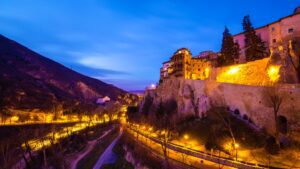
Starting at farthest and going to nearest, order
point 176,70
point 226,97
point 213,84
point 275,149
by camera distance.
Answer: point 176,70 < point 213,84 < point 226,97 < point 275,149

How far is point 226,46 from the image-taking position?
173ft

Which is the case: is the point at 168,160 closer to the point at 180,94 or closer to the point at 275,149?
the point at 275,149

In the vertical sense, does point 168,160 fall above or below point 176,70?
below

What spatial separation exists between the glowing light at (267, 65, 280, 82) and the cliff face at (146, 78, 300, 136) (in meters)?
4.32

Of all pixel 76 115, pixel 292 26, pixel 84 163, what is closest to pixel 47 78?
pixel 76 115

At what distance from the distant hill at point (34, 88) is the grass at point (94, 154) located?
52.9m

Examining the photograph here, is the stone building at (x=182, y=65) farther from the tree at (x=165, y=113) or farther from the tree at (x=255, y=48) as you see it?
the tree at (x=255, y=48)

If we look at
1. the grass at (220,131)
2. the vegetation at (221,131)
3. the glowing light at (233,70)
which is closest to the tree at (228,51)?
the glowing light at (233,70)

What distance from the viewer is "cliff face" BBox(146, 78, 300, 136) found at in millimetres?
26500

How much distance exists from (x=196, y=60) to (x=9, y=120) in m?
74.0

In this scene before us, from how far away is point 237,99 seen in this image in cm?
3591

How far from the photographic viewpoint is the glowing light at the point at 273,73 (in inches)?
1315

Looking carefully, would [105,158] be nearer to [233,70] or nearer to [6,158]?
[6,158]

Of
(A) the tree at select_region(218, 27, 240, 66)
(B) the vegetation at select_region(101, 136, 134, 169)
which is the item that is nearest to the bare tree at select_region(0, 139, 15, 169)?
(B) the vegetation at select_region(101, 136, 134, 169)
